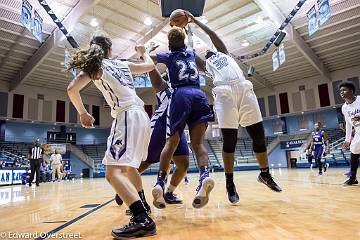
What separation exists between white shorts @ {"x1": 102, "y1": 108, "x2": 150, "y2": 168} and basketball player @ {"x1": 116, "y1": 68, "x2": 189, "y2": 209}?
1059 mm

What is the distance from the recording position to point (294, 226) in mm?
1602

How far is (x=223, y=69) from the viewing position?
2.82 m

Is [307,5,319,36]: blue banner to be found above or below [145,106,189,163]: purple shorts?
above

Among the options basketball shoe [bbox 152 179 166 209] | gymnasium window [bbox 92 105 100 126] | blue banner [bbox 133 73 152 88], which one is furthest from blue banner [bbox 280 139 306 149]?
basketball shoe [bbox 152 179 166 209]

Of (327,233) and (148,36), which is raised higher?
(148,36)

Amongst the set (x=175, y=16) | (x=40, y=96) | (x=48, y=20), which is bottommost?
(x=175, y=16)

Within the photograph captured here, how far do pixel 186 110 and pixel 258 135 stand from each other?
2.72 ft

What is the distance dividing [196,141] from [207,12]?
1214cm

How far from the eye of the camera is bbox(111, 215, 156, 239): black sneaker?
61.7 inches

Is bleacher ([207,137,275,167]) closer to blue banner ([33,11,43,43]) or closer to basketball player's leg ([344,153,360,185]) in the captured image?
blue banner ([33,11,43,43])

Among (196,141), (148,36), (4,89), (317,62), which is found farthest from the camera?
(4,89)

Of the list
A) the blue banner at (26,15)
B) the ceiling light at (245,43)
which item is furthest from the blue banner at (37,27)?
the ceiling light at (245,43)

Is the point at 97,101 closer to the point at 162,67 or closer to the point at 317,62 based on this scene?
the point at 162,67

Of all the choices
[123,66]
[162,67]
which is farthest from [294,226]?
[162,67]
